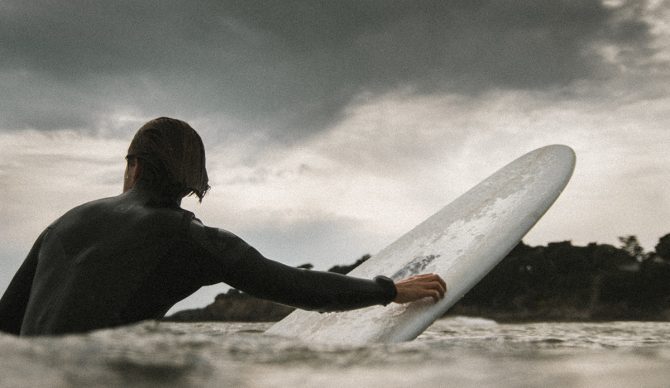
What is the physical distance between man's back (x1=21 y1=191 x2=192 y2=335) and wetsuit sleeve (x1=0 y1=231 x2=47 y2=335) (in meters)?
0.12

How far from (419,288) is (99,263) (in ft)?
3.92

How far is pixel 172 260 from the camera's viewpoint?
158 cm

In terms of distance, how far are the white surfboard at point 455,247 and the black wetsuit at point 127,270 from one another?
76 cm

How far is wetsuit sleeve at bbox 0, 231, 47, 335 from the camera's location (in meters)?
1.70

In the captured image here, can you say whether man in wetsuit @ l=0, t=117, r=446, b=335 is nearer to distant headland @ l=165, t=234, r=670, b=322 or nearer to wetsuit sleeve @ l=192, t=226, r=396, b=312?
wetsuit sleeve @ l=192, t=226, r=396, b=312

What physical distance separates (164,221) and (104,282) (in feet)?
0.67

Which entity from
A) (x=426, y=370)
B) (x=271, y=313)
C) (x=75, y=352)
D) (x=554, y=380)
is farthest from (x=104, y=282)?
(x=271, y=313)

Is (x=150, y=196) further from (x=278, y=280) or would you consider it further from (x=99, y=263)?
(x=278, y=280)

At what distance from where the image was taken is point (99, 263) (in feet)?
4.90

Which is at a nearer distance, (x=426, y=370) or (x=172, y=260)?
(x=426, y=370)

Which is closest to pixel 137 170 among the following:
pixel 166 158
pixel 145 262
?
pixel 166 158

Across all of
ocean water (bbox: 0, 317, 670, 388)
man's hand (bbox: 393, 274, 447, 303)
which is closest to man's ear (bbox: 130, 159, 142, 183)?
ocean water (bbox: 0, 317, 670, 388)

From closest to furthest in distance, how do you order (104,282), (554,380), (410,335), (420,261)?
(554,380) < (104,282) < (410,335) < (420,261)

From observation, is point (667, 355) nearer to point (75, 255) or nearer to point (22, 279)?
point (75, 255)
